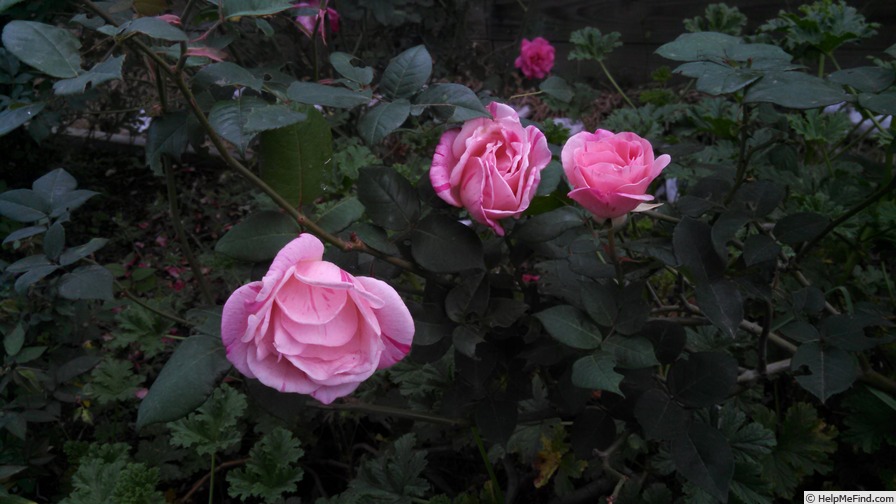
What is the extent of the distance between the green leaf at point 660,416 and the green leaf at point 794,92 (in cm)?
41

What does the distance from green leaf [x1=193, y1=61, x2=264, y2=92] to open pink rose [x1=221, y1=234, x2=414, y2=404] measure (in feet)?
0.63

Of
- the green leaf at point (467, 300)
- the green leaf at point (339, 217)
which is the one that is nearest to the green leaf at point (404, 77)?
the green leaf at point (339, 217)

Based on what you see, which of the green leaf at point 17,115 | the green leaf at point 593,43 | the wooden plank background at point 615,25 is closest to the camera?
the green leaf at point 17,115

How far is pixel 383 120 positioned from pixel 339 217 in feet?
0.52

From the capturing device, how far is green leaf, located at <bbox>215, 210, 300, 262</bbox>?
2.51ft

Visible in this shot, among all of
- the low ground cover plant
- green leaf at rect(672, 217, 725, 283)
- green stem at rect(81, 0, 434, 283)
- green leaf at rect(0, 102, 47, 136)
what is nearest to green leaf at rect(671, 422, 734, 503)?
the low ground cover plant

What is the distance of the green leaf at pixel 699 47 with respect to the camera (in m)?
0.85

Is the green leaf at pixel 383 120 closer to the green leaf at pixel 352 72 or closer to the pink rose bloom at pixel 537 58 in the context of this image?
the green leaf at pixel 352 72

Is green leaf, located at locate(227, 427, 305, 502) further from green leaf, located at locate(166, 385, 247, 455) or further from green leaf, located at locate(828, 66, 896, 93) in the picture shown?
green leaf, located at locate(828, 66, 896, 93)

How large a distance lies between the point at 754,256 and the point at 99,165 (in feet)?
8.77

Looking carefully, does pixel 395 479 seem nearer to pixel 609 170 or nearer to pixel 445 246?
pixel 445 246

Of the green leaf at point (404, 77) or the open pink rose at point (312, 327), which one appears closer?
the open pink rose at point (312, 327)

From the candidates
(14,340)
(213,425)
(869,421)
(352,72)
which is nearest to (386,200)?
(352,72)

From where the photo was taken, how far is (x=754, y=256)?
831 millimetres
